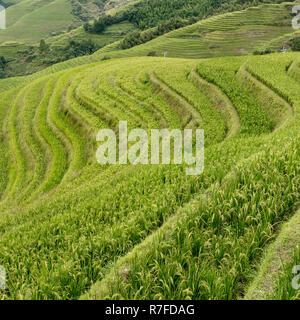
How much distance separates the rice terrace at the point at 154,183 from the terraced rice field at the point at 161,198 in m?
0.05

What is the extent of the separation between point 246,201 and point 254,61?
26.2 m

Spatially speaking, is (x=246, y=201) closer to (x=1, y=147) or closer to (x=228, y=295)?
(x=228, y=295)

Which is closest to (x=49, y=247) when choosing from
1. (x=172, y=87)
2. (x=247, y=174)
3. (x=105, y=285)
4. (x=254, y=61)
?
(x=105, y=285)

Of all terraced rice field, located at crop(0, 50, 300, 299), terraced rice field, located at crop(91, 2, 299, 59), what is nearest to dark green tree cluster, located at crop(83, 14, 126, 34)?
terraced rice field, located at crop(91, 2, 299, 59)

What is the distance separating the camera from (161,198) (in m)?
8.70

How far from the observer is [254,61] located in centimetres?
2842

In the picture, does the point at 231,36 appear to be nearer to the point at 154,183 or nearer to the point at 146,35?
the point at 146,35

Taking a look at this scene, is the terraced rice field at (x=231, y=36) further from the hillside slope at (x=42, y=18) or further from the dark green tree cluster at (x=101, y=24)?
the hillside slope at (x=42, y=18)

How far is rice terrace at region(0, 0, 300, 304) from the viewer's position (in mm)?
5105

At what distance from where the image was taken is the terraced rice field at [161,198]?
17.0ft

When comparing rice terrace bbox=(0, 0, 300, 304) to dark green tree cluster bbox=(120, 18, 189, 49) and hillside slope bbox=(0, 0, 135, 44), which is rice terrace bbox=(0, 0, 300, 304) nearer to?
dark green tree cluster bbox=(120, 18, 189, 49)

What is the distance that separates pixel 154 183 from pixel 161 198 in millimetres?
2284

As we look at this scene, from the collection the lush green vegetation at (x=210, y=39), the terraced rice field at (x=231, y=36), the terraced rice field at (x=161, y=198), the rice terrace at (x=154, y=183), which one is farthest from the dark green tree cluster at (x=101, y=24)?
the terraced rice field at (x=161, y=198)

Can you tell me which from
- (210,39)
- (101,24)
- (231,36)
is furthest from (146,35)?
(101,24)
